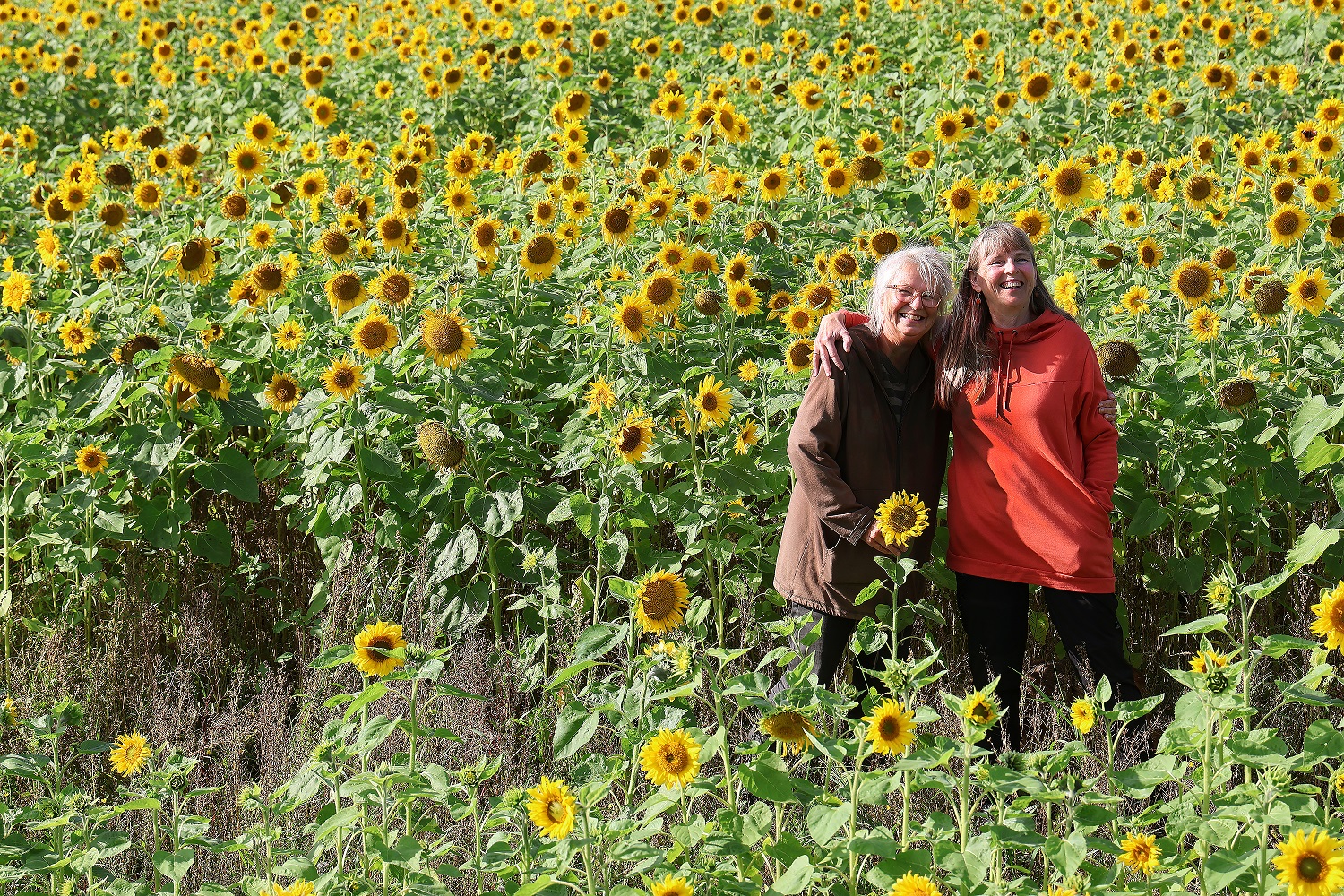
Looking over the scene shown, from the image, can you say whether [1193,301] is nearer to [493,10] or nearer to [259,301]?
[259,301]

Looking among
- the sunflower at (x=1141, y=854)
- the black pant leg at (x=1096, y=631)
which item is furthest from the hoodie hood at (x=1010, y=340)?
the sunflower at (x=1141, y=854)

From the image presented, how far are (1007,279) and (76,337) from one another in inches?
121

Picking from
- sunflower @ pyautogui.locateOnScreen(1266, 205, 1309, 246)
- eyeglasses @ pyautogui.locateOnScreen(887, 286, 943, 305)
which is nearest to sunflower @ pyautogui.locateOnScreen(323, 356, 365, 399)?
eyeglasses @ pyautogui.locateOnScreen(887, 286, 943, 305)

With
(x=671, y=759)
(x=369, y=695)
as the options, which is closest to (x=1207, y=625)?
(x=671, y=759)

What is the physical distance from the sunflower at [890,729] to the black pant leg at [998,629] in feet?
4.20

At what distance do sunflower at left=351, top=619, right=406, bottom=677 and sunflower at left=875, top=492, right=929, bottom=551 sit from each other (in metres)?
1.21

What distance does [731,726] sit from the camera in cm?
374

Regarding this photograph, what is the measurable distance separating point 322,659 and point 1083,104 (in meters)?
6.02

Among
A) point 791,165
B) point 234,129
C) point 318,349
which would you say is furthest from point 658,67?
point 318,349

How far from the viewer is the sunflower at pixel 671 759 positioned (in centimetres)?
231

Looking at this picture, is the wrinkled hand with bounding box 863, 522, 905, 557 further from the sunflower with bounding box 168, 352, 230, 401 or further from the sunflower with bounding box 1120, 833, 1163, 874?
the sunflower with bounding box 168, 352, 230, 401

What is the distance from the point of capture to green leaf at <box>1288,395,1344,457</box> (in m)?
3.50

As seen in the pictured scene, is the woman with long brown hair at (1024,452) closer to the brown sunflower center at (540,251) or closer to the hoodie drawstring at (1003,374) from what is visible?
the hoodie drawstring at (1003,374)

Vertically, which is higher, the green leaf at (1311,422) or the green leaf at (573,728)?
the green leaf at (1311,422)
